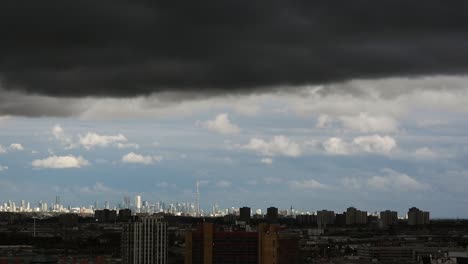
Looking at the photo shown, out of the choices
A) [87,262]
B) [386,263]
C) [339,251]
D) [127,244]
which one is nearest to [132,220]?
[127,244]

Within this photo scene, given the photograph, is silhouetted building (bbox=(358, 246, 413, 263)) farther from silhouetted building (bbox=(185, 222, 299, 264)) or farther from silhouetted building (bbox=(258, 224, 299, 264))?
silhouetted building (bbox=(185, 222, 299, 264))

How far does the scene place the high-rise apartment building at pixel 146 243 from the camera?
108 meters

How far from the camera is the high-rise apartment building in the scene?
354 ft

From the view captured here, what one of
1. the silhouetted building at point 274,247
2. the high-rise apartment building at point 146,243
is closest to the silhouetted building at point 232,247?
the silhouetted building at point 274,247

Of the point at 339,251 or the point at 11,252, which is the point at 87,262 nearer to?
the point at 11,252

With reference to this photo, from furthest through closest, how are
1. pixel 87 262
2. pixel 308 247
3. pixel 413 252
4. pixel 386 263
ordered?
pixel 308 247 → pixel 413 252 → pixel 386 263 → pixel 87 262

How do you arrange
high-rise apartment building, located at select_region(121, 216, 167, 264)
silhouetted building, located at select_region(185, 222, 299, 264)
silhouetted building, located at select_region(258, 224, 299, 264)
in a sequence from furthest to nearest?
1. high-rise apartment building, located at select_region(121, 216, 167, 264)
2. silhouetted building, located at select_region(185, 222, 299, 264)
3. silhouetted building, located at select_region(258, 224, 299, 264)

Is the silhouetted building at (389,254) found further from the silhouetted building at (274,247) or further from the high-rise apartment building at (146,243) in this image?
the high-rise apartment building at (146,243)

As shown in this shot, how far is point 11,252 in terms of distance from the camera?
14762 cm

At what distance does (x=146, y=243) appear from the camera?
10825cm

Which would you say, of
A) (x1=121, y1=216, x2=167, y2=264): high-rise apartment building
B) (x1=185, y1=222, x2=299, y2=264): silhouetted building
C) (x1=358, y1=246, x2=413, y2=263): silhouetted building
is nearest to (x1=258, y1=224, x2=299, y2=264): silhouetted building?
(x1=185, y1=222, x2=299, y2=264): silhouetted building

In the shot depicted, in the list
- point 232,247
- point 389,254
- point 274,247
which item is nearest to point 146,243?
point 232,247

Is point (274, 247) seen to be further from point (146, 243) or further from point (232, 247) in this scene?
point (146, 243)

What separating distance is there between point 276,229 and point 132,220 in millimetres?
14393
